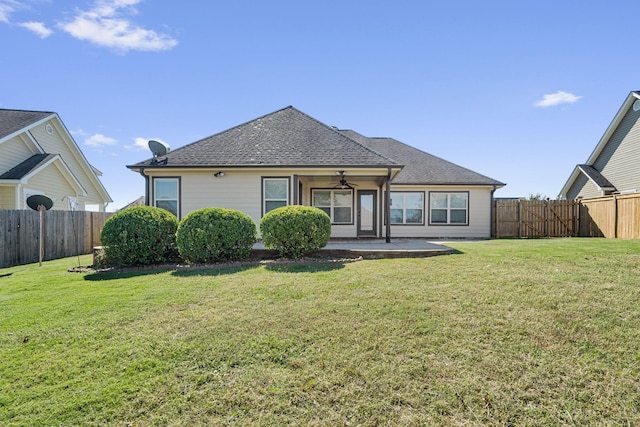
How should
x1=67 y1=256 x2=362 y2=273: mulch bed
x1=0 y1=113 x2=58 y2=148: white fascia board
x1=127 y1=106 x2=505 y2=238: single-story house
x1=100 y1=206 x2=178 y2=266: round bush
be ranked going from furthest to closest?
x1=0 y1=113 x2=58 y2=148: white fascia board < x1=127 y1=106 x2=505 y2=238: single-story house < x1=100 y1=206 x2=178 y2=266: round bush < x1=67 y1=256 x2=362 y2=273: mulch bed

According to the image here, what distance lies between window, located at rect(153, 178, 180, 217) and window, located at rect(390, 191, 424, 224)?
9855 mm

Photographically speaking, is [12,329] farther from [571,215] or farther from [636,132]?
[636,132]

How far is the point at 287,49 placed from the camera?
37.7 ft

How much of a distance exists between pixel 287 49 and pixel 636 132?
17469mm

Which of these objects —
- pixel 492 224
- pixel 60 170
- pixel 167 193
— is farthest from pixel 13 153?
pixel 492 224

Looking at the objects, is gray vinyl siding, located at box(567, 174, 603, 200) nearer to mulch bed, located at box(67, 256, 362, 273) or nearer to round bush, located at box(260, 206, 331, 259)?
mulch bed, located at box(67, 256, 362, 273)

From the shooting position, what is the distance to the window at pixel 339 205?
44.7 ft

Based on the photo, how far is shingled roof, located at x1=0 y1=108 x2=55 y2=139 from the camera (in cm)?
1321

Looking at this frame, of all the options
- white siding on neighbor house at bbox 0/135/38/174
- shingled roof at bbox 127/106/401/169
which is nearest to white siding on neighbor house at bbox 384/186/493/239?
shingled roof at bbox 127/106/401/169

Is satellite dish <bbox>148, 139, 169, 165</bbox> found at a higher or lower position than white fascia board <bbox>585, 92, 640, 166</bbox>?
lower

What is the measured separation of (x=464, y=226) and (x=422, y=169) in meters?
3.58

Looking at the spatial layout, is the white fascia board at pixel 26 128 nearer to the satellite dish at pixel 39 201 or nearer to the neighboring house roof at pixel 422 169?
the satellite dish at pixel 39 201

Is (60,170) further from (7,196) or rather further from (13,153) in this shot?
(7,196)

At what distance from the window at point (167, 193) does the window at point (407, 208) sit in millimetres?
9855
